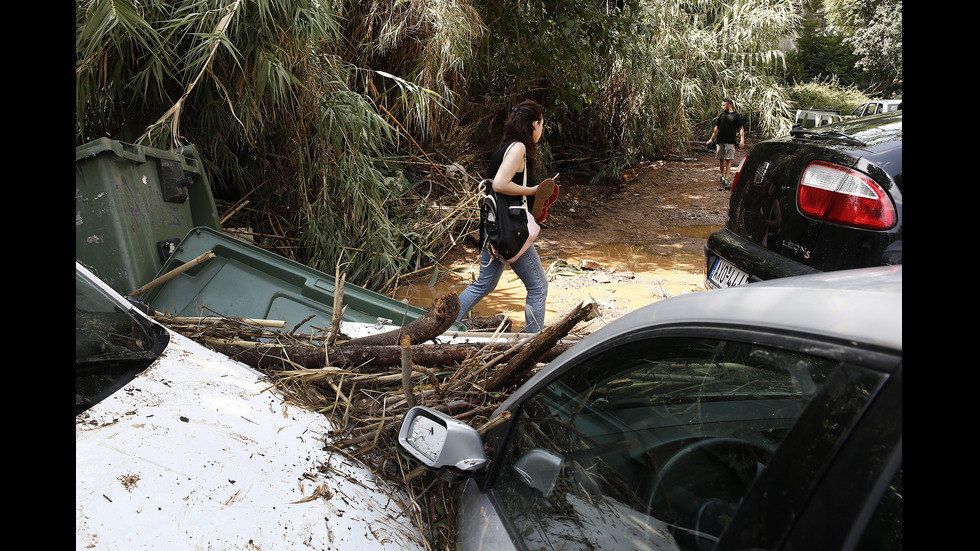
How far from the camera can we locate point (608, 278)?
7.44 m

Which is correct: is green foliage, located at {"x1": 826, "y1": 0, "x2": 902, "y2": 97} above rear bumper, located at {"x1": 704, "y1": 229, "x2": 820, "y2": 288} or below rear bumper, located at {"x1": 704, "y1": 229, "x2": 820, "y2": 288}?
above

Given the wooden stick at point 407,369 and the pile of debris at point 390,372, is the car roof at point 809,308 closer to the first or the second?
the pile of debris at point 390,372

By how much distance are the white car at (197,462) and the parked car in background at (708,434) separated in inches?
9.7

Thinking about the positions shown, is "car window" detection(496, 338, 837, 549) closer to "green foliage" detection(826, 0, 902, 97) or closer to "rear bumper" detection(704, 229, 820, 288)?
"rear bumper" detection(704, 229, 820, 288)

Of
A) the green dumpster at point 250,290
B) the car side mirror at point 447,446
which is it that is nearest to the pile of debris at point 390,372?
the car side mirror at point 447,446

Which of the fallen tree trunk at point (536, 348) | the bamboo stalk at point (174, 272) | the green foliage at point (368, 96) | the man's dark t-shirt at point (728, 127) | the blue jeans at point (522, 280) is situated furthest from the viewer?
the man's dark t-shirt at point (728, 127)

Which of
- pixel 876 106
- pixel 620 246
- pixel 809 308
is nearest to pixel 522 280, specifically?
pixel 809 308

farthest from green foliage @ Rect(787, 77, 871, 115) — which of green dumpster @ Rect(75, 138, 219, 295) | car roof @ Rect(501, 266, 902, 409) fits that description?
car roof @ Rect(501, 266, 902, 409)

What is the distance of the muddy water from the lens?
6.58m

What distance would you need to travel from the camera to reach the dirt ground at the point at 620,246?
675 cm

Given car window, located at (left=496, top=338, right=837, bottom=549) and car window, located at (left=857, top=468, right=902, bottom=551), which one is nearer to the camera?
car window, located at (left=857, top=468, right=902, bottom=551)

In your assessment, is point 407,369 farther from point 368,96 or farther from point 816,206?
point 368,96

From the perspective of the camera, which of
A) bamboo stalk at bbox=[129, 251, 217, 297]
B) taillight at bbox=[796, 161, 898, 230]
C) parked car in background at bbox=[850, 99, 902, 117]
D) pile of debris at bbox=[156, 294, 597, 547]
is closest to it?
pile of debris at bbox=[156, 294, 597, 547]

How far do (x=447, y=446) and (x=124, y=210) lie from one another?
300 cm
